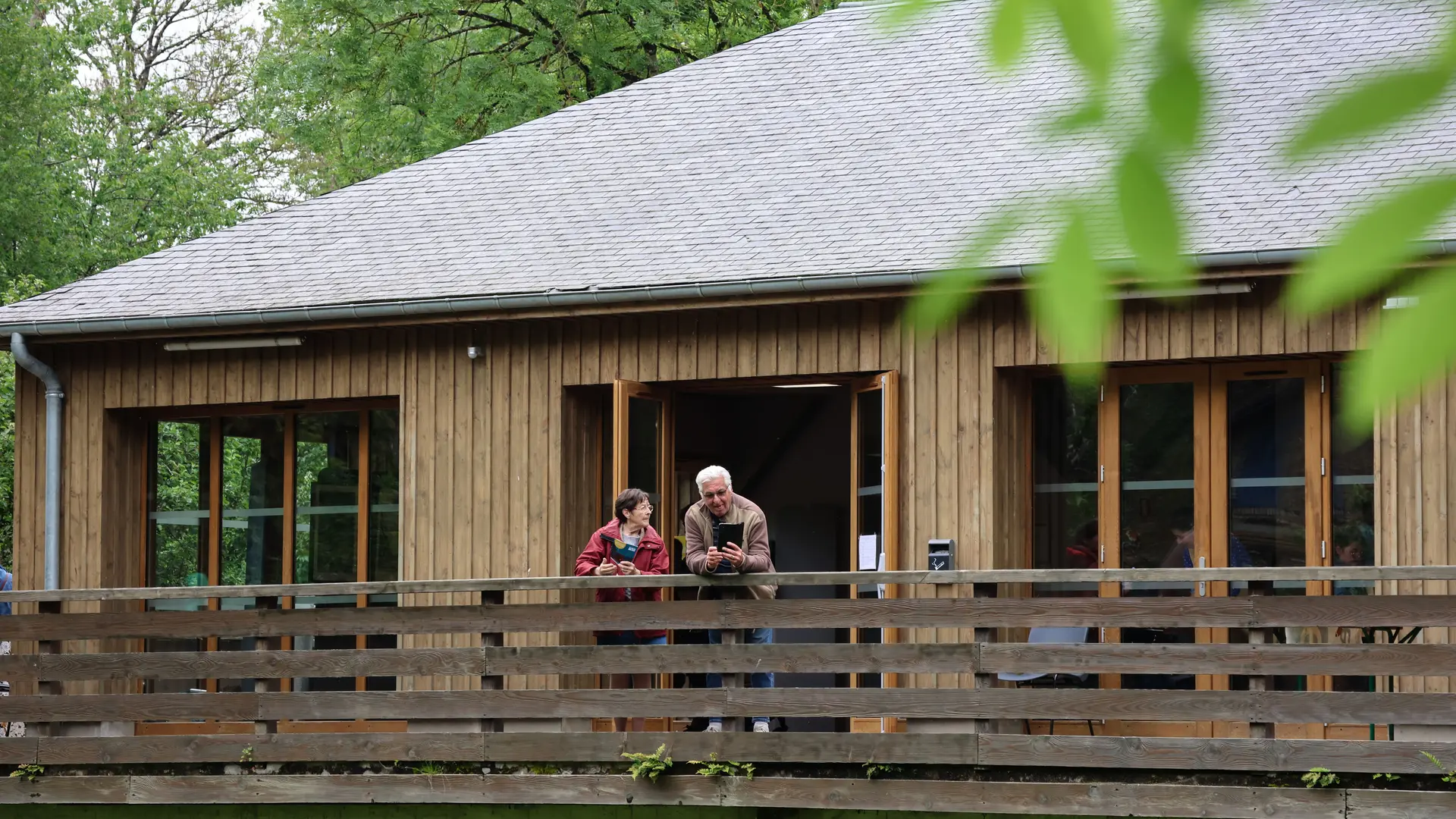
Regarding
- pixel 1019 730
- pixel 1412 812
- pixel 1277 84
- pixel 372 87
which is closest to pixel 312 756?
pixel 1019 730

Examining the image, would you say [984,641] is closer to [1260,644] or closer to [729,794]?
[1260,644]

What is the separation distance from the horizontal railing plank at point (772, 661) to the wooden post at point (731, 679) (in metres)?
0.05

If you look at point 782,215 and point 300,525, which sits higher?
point 782,215

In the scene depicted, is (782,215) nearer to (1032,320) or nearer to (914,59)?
(914,59)

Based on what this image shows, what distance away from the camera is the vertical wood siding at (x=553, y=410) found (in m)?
10.3

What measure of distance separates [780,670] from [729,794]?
0.65 metres

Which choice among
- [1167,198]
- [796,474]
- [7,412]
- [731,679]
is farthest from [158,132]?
[1167,198]

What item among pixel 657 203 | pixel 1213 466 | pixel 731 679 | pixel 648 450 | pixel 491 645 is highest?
pixel 657 203

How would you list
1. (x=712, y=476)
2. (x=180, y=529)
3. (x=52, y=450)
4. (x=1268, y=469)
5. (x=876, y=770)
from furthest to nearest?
(x=180, y=529)
(x=52, y=450)
(x=1268, y=469)
(x=712, y=476)
(x=876, y=770)

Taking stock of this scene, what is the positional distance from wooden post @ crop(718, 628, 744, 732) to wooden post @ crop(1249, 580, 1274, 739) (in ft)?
8.01

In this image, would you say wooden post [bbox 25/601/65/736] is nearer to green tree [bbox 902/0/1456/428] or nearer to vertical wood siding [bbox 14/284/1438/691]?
vertical wood siding [bbox 14/284/1438/691]

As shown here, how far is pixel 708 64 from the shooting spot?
49.7 feet

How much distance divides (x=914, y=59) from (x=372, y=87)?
988cm

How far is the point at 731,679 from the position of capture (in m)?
9.37
